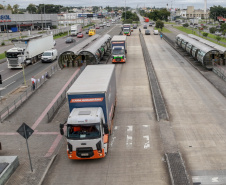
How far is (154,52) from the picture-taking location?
167 ft

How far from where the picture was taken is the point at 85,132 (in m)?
14.0

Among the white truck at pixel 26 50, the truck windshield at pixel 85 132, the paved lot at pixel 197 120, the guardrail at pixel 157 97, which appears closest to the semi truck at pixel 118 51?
the guardrail at pixel 157 97

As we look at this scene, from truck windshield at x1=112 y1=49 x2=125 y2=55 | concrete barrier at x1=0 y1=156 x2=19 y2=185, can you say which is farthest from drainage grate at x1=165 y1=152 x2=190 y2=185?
truck windshield at x1=112 y1=49 x2=125 y2=55

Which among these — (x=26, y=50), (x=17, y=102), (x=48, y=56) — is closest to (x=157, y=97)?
(x=17, y=102)

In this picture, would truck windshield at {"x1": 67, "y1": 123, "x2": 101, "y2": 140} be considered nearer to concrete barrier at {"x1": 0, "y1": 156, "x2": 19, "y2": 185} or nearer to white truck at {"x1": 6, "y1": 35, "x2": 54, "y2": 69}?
concrete barrier at {"x1": 0, "y1": 156, "x2": 19, "y2": 185}

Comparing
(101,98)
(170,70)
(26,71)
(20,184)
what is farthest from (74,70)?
(20,184)

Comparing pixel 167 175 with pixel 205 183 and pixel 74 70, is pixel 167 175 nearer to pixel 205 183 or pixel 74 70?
pixel 205 183

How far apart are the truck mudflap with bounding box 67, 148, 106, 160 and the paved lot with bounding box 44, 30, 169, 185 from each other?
43 centimetres

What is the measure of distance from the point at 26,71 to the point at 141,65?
15.6 meters

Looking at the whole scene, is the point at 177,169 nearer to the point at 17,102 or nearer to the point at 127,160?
the point at 127,160

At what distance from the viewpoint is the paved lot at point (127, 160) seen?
43.2 ft

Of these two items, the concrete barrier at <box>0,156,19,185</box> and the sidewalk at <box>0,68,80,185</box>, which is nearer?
the concrete barrier at <box>0,156,19,185</box>

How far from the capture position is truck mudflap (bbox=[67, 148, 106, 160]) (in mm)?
14141

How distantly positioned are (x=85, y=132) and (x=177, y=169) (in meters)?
4.65
